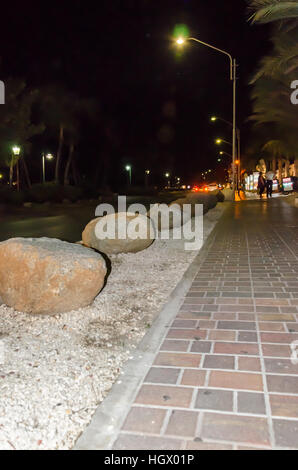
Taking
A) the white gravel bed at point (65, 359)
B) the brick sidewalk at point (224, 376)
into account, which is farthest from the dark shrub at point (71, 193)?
the brick sidewalk at point (224, 376)

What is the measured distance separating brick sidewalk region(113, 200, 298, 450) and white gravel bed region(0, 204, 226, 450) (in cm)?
36

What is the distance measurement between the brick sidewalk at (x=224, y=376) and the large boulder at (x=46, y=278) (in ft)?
3.80

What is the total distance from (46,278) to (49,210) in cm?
2231

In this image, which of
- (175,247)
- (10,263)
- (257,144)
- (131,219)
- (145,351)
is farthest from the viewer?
(257,144)

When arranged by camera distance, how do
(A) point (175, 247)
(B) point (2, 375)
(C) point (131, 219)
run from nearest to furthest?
(B) point (2, 375)
(C) point (131, 219)
(A) point (175, 247)

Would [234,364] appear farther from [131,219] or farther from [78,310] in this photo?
[131,219]

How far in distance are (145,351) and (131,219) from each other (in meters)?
5.54

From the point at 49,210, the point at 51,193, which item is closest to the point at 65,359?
the point at 49,210

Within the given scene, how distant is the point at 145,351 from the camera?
12.9 ft

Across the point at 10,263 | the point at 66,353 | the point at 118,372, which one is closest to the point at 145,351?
the point at 118,372

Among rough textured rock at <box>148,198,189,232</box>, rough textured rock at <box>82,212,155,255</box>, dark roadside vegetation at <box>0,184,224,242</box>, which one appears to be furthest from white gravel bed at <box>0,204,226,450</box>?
dark roadside vegetation at <box>0,184,224,242</box>

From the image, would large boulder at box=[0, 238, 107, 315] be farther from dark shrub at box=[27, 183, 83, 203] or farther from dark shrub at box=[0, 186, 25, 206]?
dark shrub at box=[27, 183, 83, 203]

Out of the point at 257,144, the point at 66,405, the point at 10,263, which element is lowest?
the point at 66,405

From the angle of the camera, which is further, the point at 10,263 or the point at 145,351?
the point at 10,263
